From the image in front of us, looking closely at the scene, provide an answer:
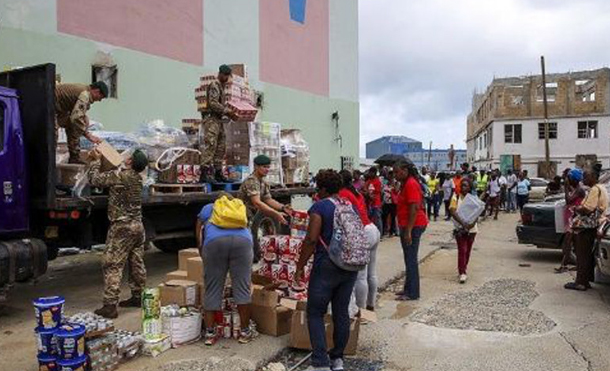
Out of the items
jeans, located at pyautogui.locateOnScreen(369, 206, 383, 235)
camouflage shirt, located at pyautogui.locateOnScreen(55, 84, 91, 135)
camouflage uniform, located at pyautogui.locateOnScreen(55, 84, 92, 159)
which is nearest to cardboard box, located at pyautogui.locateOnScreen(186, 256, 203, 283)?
camouflage uniform, located at pyautogui.locateOnScreen(55, 84, 92, 159)

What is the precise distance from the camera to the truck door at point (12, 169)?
6.16m

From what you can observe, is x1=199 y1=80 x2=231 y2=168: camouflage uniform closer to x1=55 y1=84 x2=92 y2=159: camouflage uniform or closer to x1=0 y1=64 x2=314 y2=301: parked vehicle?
x1=55 y1=84 x2=92 y2=159: camouflage uniform

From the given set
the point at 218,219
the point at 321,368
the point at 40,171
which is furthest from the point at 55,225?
the point at 321,368

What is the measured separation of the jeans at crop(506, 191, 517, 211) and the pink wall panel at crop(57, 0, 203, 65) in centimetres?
1440

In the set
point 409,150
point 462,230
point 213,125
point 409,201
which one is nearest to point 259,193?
point 409,201

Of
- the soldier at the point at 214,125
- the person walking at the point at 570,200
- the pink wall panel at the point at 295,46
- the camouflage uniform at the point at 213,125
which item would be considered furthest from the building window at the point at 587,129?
the camouflage uniform at the point at 213,125

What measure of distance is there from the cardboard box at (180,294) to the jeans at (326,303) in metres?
1.63

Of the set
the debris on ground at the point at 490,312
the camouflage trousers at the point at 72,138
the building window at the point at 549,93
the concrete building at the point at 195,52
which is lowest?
the debris on ground at the point at 490,312

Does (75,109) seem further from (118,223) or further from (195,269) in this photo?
(195,269)

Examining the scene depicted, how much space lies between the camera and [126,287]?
8.30 metres

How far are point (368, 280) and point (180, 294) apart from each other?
2089 millimetres

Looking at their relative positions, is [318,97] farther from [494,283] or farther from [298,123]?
A: [494,283]

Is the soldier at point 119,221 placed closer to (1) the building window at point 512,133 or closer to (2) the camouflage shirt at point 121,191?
(2) the camouflage shirt at point 121,191

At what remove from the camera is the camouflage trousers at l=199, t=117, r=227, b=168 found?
8766mm
